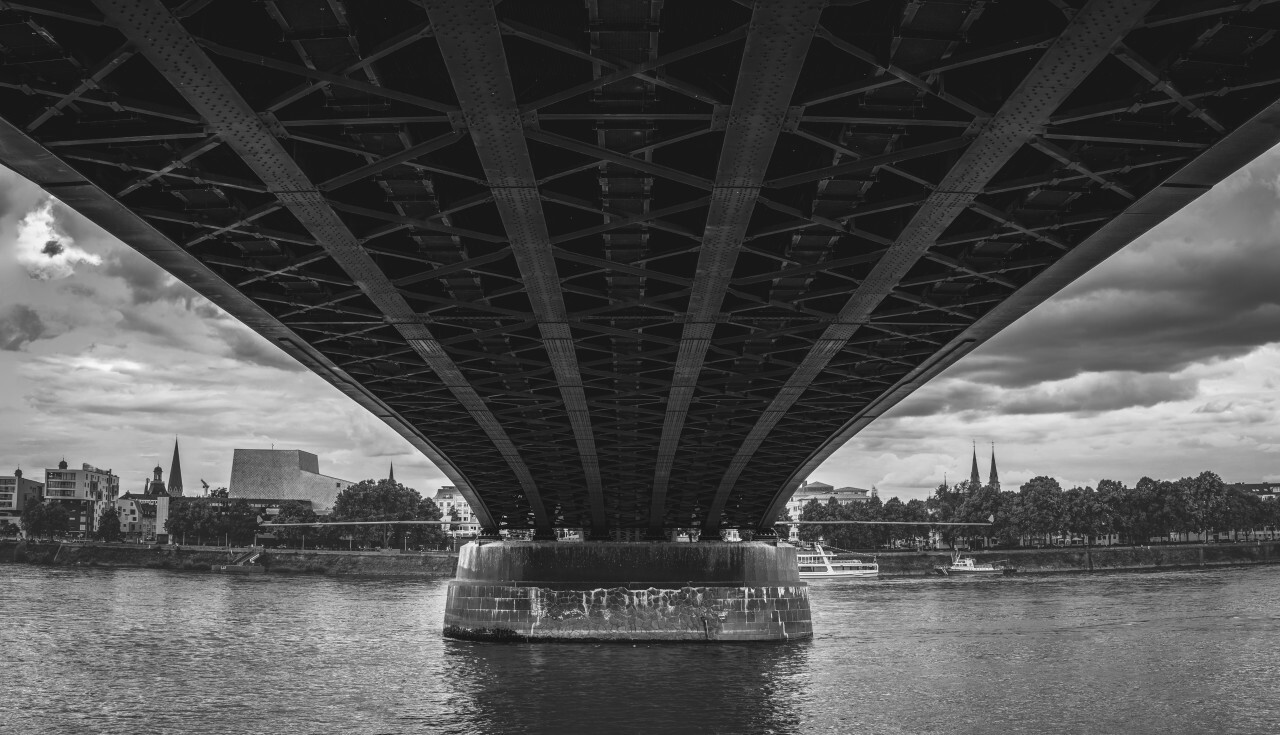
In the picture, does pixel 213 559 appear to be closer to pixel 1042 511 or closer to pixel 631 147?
pixel 1042 511

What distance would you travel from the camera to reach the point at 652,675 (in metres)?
34.2

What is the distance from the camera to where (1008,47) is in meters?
11.9

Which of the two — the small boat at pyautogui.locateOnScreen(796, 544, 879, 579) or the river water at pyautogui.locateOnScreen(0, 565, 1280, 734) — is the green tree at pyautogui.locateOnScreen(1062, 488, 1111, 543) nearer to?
the small boat at pyautogui.locateOnScreen(796, 544, 879, 579)

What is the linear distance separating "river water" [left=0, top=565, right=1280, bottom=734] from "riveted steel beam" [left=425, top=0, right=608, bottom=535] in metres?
10.9

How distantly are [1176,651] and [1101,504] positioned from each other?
118m

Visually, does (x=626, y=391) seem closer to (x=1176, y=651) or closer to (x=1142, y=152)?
(x=1142, y=152)

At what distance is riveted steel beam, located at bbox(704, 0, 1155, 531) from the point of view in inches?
445

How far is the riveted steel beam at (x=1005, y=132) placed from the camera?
37.1 ft

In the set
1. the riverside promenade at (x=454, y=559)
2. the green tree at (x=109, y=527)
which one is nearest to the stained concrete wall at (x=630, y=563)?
the riverside promenade at (x=454, y=559)

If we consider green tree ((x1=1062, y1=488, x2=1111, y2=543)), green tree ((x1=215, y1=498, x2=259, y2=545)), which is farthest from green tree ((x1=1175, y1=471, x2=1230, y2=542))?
green tree ((x1=215, y1=498, x2=259, y2=545))

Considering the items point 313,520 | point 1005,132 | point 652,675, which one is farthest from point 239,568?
point 1005,132

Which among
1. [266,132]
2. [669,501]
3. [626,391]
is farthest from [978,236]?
[669,501]

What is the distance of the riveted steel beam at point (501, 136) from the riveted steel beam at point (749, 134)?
254 centimetres

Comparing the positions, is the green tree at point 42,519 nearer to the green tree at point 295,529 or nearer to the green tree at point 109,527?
the green tree at point 109,527
